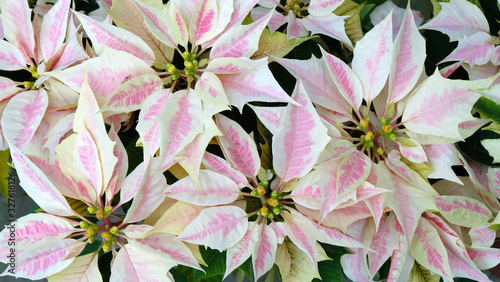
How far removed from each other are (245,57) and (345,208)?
193mm

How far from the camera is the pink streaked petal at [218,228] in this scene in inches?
15.5

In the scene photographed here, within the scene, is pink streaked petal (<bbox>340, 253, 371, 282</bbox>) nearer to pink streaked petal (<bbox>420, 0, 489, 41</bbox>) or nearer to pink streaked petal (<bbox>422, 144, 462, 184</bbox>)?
pink streaked petal (<bbox>422, 144, 462, 184</bbox>)

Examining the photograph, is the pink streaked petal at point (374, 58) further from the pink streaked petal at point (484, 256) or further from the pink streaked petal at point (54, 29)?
the pink streaked petal at point (54, 29)

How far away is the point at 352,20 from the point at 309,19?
0.06 metres

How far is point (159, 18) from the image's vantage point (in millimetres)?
416

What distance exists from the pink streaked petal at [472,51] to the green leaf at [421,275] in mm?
252

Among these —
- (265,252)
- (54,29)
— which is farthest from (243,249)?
(54,29)

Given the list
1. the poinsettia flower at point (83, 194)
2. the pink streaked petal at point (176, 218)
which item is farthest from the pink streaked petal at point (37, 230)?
the pink streaked petal at point (176, 218)

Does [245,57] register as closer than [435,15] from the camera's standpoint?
Yes

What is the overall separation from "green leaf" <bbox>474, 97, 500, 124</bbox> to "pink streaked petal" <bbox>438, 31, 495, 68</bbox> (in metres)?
0.07

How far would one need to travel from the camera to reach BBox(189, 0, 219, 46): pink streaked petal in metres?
0.41

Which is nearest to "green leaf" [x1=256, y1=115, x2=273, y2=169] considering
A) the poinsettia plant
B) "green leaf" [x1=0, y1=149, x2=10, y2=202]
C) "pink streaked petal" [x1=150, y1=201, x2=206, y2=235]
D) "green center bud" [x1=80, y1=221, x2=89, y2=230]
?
the poinsettia plant

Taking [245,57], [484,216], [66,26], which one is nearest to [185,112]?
[245,57]

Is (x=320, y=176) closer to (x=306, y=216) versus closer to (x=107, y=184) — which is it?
(x=306, y=216)
